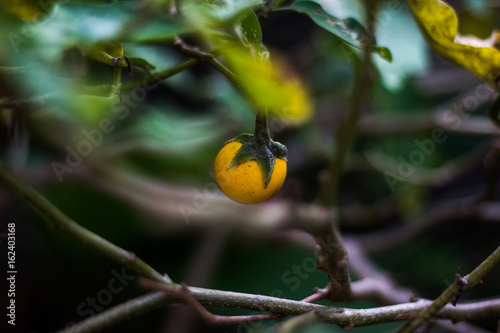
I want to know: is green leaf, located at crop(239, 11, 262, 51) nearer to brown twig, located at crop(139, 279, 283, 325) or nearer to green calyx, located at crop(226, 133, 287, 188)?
green calyx, located at crop(226, 133, 287, 188)

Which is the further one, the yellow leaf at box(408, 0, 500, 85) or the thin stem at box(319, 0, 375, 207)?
the thin stem at box(319, 0, 375, 207)

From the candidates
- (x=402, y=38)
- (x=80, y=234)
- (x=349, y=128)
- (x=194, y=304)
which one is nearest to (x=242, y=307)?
(x=194, y=304)

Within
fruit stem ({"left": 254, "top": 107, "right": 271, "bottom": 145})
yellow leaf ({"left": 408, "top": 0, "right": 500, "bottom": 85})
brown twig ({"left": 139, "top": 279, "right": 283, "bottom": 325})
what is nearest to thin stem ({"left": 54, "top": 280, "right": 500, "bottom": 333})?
brown twig ({"left": 139, "top": 279, "right": 283, "bottom": 325})

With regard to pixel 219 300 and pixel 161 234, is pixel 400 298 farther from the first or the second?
pixel 161 234

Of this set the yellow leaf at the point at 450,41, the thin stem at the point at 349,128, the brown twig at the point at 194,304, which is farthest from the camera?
the thin stem at the point at 349,128

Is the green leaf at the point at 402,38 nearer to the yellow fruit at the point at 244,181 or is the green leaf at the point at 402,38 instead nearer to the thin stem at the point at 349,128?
the thin stem at the point at 349,128

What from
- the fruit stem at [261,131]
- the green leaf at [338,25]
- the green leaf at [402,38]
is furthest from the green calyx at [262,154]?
the green leaf at [402,38]

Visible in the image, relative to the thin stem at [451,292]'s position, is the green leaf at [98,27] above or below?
above
